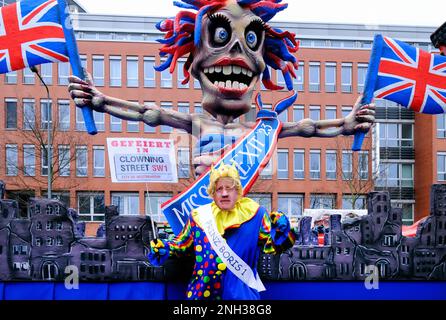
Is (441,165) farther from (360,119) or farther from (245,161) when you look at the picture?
(245,161)

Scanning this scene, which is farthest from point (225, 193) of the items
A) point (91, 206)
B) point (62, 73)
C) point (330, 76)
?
point (330, 76)

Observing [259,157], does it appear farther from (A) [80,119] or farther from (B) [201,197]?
(A) [80,119]

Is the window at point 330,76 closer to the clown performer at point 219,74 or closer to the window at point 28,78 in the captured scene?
the window at point 28,78

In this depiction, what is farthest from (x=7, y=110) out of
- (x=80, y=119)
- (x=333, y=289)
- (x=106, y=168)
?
(x=333, y=289)

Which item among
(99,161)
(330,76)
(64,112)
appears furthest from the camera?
(330,76)

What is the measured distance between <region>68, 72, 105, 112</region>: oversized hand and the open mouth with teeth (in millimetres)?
1346

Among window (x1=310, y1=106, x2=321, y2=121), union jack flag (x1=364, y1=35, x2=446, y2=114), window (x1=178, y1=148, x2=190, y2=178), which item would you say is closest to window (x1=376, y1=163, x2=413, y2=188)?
window (x1=310, y1=106, x2=321, y2=121)

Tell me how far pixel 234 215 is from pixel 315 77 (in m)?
24.8

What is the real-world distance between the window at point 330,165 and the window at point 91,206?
11367 mm

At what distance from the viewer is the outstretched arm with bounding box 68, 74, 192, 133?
6488 millimetres

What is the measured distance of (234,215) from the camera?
15.8 feet

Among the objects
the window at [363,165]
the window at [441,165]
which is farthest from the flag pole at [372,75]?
the window at [441,165]

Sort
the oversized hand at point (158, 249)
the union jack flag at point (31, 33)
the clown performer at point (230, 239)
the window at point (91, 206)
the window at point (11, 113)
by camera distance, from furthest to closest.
A: 1. the window at point (11, 113)
2. the window at point (91, 206)
3. the union jack flag at point (31, 33)
4. the oversized hand at point (158, 249)
5. the clown performer at point (230, 239)

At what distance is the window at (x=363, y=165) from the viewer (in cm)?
2427
